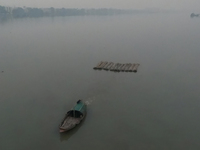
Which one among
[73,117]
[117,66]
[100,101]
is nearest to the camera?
[73,117]

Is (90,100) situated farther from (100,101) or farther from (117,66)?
(117,66)

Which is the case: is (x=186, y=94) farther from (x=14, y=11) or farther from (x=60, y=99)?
(x=14, y=11)

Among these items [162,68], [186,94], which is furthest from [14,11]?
[186,94]

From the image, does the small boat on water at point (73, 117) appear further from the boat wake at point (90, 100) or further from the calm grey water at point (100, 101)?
the boat wake at point (90, 100)

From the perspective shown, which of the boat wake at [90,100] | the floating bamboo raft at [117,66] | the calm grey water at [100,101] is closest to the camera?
the calm grey water at [100,101]

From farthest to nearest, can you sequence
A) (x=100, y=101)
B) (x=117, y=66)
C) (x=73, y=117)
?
(x=117, y=66) → (x=100, y=101) → (x=73, y=117)

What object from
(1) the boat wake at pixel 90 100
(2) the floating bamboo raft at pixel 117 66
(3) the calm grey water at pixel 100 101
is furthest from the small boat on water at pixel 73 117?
(2) the floating bamboo raft at pixel 117 66

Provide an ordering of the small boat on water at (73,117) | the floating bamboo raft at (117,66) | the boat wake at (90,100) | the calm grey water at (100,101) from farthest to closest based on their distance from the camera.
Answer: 1. the floating bamboo raft at (117,66)
2. the boat wake at (90,100)
3. the small boat on water at (73,117)
4. the calm grey water at (100,101)

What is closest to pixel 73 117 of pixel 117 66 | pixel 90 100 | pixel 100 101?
pixel 90 100

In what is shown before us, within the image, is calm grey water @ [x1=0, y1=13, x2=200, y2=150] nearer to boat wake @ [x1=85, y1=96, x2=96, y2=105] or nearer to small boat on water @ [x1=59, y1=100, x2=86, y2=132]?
boat wake @ [x1=85, y1=96, x2=96, y2=105]
